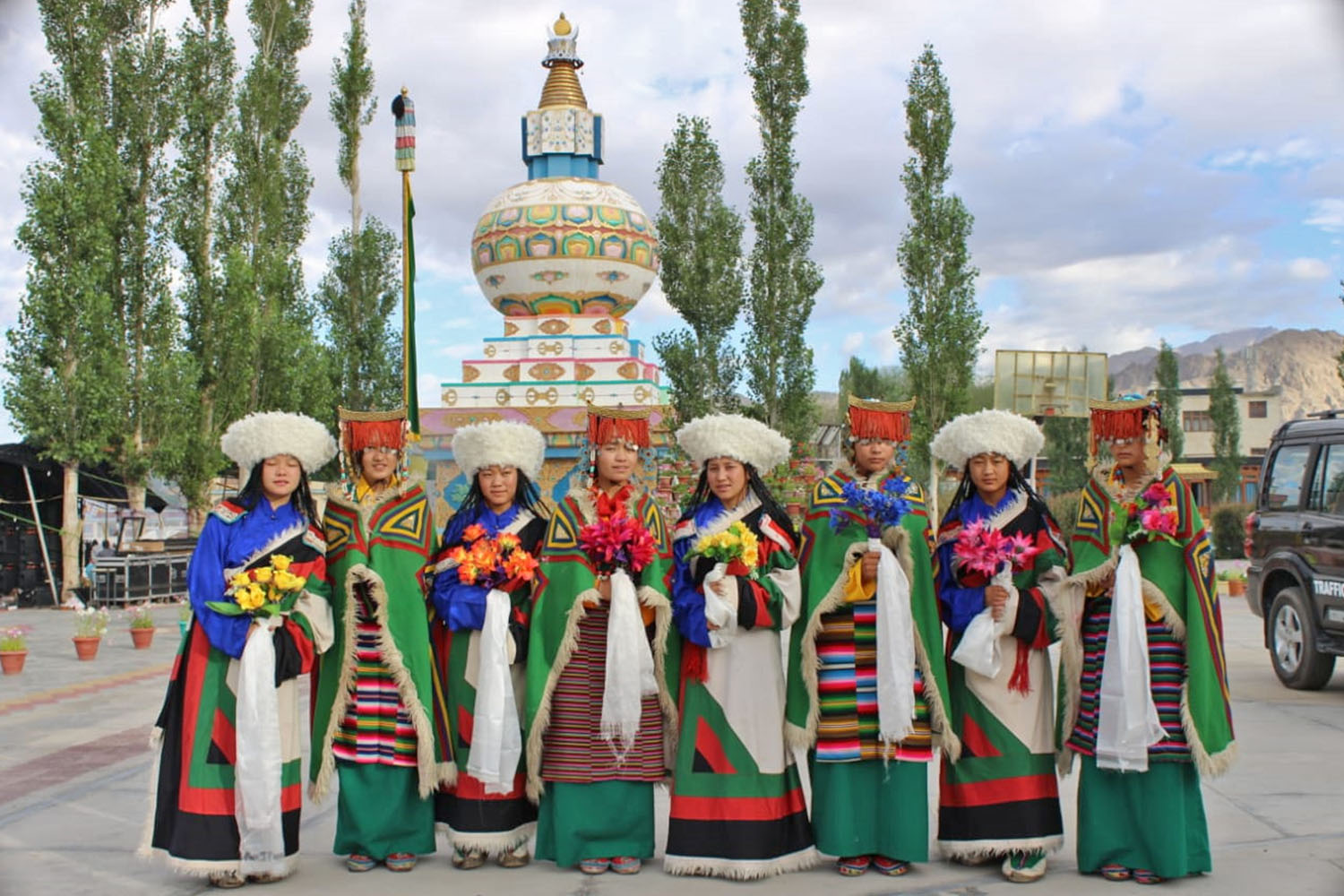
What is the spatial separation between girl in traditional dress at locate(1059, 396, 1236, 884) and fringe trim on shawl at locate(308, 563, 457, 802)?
2.71 m

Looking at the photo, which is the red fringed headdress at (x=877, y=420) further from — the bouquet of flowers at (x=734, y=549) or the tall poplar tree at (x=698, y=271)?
the tall poplar tree at (x=698, y=271)

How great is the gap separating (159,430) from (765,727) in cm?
1785

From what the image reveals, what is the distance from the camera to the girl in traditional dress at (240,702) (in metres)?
4.70

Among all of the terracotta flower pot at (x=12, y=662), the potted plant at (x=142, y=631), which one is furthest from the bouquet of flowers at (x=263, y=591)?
the potted plant at (x=142, y=631)

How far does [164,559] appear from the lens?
61.6ft

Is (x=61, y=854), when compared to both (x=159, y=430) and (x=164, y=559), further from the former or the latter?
(x=159, y=430)

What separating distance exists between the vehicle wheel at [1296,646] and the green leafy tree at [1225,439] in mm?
36292

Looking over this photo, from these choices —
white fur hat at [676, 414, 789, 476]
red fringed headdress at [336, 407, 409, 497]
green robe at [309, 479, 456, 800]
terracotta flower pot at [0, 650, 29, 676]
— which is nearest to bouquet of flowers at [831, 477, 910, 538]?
white fur hat at [676, 414, 789, 476]

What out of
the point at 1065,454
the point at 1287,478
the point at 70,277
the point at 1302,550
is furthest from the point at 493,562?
the point at 1065,454

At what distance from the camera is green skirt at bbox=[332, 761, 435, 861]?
196 inches

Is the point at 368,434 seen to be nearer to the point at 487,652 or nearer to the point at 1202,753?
the point at 487,652

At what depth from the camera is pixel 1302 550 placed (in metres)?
9.26

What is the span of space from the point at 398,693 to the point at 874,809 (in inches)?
82.2

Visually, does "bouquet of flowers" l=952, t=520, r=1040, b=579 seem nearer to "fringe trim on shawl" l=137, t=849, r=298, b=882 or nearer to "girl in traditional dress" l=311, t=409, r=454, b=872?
→ "girl in traditional dress" l=311, t=409, r=454, b=872
